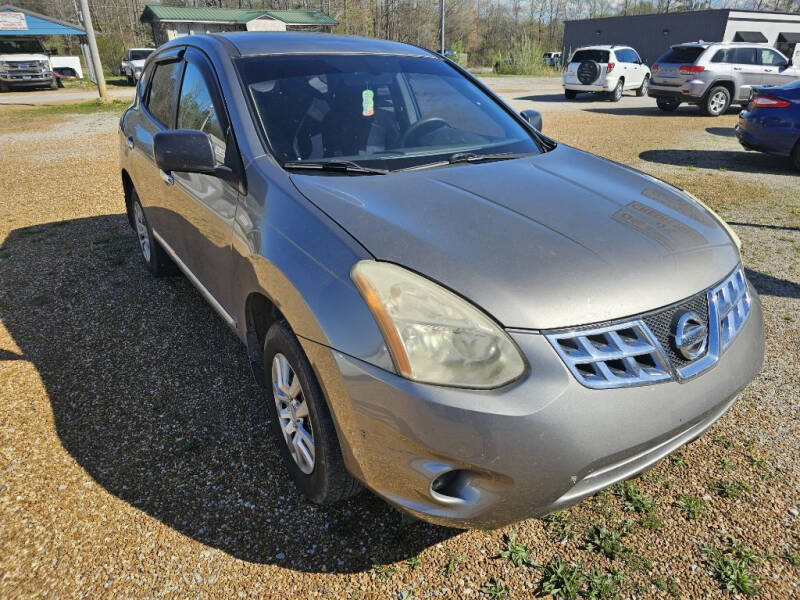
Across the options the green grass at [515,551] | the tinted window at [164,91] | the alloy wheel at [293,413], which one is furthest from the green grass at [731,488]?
the tinted window at [164,91]

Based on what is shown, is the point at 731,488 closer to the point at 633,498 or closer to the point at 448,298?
the point at 633,498

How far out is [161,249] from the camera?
417 cm

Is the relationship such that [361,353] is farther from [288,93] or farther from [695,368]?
[288,93]

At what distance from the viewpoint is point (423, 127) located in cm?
293

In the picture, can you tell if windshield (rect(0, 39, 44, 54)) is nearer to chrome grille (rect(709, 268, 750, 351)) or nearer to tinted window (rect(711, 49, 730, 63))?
tinted window (rect(711, 49, 730, 63))

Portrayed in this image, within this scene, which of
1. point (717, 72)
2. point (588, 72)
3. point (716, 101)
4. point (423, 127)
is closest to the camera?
point (423, 127)

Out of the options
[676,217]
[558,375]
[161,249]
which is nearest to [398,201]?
[558,375]

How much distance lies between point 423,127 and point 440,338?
5.41 ft

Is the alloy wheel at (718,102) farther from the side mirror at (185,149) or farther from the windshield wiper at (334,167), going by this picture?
the side mirror at (185,149)

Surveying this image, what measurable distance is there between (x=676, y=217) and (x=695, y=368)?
74 cm

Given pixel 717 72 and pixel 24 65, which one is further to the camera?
pixel 24 65

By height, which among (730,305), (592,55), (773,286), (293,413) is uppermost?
(592,55)

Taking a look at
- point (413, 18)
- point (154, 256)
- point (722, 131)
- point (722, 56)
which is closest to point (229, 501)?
point (154, 256)

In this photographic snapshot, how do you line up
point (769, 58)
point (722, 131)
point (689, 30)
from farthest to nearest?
point (689, 30), point (769, 58), point (722, 131)
